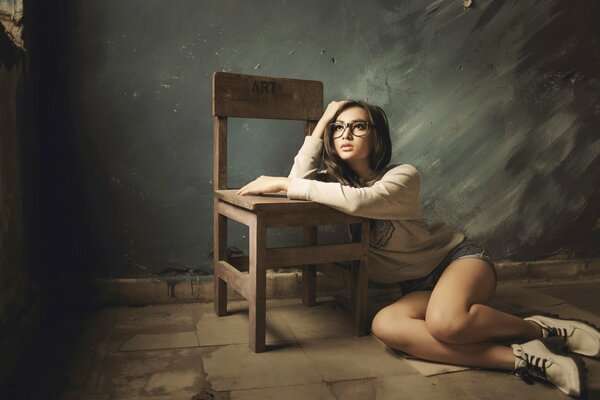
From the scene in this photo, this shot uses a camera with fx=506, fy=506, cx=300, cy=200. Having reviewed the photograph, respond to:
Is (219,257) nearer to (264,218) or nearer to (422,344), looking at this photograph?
(264,218)

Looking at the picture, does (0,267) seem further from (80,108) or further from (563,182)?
(563,182)

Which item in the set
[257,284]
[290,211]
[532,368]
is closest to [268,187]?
[290,211]

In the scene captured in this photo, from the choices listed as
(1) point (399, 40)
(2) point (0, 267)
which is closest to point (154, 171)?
(2) point (0, 267)

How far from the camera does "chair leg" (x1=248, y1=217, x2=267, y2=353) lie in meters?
1.87

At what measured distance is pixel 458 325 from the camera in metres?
1.73

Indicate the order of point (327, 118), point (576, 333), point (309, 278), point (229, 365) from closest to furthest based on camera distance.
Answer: point (229, 365)
point (576, 333)
point (327, 118)
point (309, 278)

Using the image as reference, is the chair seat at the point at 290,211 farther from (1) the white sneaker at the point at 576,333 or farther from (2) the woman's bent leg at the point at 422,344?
(1) the white sneaker at the point at 576,333

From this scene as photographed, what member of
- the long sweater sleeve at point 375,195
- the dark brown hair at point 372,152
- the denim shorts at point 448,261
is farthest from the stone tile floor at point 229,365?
the dark brown hair at point 372,152

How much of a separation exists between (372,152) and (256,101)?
23.6 inches

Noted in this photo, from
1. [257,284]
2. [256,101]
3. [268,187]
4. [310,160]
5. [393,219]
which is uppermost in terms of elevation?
[256,101]

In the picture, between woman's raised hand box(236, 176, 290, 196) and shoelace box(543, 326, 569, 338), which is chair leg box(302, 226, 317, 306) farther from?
shoelace box(543, 326, 569, 338)

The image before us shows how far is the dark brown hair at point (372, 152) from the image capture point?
2.07 m

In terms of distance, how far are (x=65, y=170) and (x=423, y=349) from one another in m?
1.74

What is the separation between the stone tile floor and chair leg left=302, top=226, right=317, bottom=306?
5.4 inches
